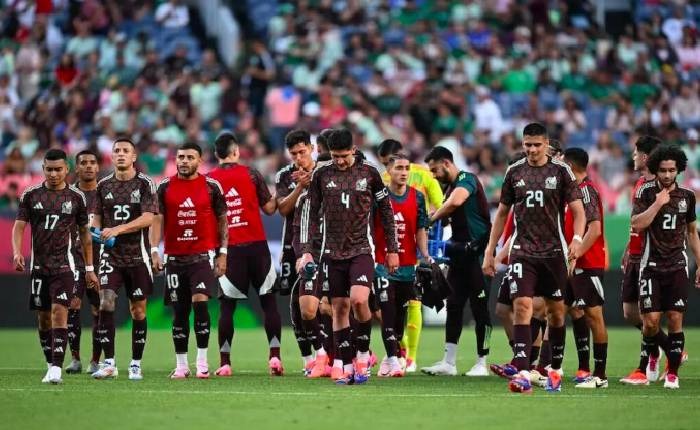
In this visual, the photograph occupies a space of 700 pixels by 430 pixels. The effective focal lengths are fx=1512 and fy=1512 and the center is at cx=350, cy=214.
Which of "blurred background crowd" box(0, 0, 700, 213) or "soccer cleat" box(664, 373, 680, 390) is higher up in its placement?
"blurred background crowd" box(0, 0, 700, 213)

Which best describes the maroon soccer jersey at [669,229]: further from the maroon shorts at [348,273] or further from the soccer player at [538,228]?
the maroon shorts at [348,273]

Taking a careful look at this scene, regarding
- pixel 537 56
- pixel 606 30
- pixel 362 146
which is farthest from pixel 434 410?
pixel 606 30

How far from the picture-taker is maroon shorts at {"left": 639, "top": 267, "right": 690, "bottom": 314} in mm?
14922

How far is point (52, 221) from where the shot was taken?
15.4m

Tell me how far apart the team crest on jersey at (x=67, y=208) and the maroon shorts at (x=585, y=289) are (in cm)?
509

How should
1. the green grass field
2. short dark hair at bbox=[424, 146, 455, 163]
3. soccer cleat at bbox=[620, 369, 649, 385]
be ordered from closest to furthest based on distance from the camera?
the green grass field → soccer cleat at bbox=[620, 369, 649, 385] → short dark hair at bbox=[424, 146, 455, 163]

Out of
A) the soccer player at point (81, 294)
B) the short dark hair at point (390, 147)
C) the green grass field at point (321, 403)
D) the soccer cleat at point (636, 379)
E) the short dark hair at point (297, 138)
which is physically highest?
the short dark hair at point (297, 138)

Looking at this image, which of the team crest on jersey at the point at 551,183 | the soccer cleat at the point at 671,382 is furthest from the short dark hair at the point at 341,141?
the soccer cleat at the point at 671,382

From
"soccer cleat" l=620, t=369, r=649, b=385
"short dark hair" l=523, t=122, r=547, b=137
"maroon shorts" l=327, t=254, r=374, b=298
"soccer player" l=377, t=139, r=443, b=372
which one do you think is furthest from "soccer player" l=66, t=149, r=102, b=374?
"soccer cleat" l=620, t=369, r=649, b=385

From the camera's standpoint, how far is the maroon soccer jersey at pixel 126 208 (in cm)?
1594

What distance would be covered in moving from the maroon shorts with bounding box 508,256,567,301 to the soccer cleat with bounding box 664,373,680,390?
1.52m

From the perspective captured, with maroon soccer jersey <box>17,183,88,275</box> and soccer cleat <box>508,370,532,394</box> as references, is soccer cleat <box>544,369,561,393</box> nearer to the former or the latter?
soccer cleat <box>508,370,532,394</box>

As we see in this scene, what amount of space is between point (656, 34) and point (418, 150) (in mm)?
7245

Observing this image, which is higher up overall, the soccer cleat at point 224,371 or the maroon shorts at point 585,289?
the maroon shorts at point 585,289
